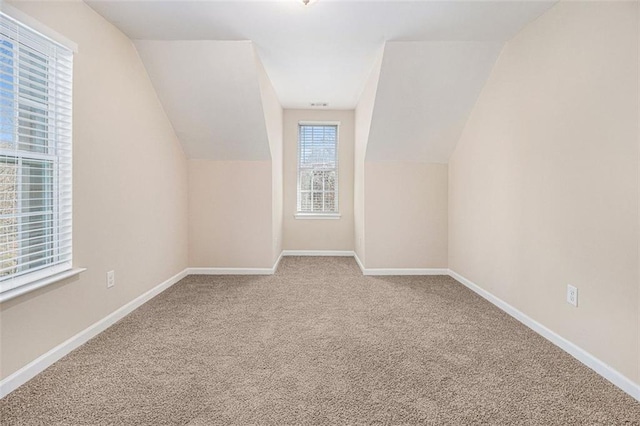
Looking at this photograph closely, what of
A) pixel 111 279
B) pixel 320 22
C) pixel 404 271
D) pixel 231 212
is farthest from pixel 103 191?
pixel 404 271

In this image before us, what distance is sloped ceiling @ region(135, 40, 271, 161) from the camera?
2832 mm

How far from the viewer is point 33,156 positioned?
5.85 feet

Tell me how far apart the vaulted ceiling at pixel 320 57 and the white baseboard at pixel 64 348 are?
1.91 metres

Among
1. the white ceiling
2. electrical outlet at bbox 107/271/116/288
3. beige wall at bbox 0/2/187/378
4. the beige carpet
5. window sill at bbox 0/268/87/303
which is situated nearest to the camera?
the beige carpet

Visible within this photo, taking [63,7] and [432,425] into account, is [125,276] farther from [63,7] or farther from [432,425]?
[432,425]

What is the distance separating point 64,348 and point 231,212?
2216mm

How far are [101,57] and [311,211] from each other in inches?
137

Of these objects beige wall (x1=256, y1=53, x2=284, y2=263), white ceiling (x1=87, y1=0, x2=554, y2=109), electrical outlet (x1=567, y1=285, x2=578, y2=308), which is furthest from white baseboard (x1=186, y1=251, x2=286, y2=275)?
electrical outlet (x1=567, y1=285, x2=578, y2=308)

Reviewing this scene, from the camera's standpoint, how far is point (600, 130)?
5.78ft

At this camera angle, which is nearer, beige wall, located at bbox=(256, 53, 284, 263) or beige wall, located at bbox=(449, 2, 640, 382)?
beige wall, located at bbox=(449, 2, 640, 382)

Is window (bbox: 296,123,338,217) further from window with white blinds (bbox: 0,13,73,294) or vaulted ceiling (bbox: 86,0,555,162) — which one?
window with white blinds (bbox: 0,13,73,294)

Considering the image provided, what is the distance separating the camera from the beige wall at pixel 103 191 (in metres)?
1.76

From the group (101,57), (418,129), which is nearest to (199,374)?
(101,57)

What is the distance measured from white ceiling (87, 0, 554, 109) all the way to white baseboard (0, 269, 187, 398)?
2260 millimetres
